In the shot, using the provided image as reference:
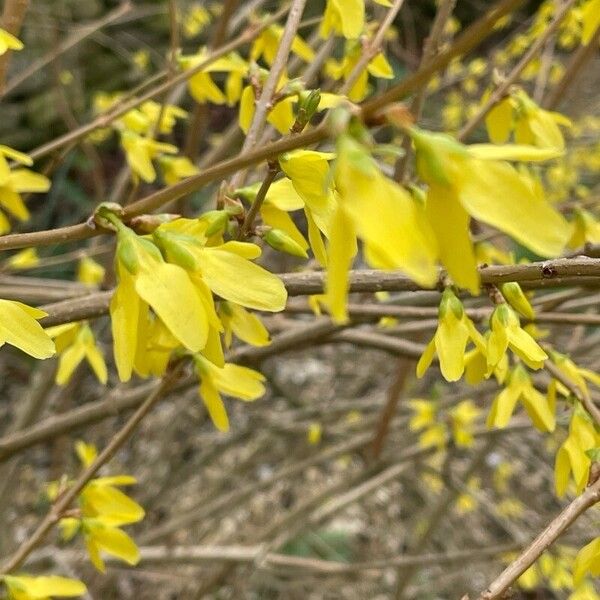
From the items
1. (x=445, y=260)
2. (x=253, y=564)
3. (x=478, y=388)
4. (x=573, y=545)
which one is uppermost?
(x=445, y=260)

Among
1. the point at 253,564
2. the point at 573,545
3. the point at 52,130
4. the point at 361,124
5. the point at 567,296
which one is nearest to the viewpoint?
the point at 361,124

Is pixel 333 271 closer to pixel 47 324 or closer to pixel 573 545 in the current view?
pixel 47 324

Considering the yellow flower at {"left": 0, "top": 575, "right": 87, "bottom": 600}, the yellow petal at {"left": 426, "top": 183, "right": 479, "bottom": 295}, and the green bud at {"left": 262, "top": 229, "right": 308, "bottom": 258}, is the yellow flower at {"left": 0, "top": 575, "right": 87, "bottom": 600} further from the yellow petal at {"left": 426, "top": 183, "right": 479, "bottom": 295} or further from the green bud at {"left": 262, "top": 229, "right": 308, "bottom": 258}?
the yellow petal at {"left": 426, "top": 183, "right": 479, "bottom": 295}

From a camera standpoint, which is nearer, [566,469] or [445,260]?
[445,260]

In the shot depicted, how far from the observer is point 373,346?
1.22 metres

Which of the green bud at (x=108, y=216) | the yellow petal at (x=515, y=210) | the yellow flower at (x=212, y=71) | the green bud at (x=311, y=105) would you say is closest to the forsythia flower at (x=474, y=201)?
the yellow petal at (x=515, y=210)

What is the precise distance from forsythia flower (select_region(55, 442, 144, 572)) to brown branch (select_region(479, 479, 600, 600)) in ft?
1.71

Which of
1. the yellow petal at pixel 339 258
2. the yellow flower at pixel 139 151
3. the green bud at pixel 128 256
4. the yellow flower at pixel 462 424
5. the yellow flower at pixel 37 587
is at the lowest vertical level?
the yellow flower at pixel 462 424

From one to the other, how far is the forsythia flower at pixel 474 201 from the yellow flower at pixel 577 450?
47 centimetres

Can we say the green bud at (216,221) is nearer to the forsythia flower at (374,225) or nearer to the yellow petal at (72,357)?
the forsythia flower at (374,225)

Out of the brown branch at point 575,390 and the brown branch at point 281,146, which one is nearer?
the brown branch at point 281,146

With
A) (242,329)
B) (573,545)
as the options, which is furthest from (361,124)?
(573,545)

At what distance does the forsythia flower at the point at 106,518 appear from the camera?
3.29 feet

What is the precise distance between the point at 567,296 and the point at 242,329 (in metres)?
0.58
